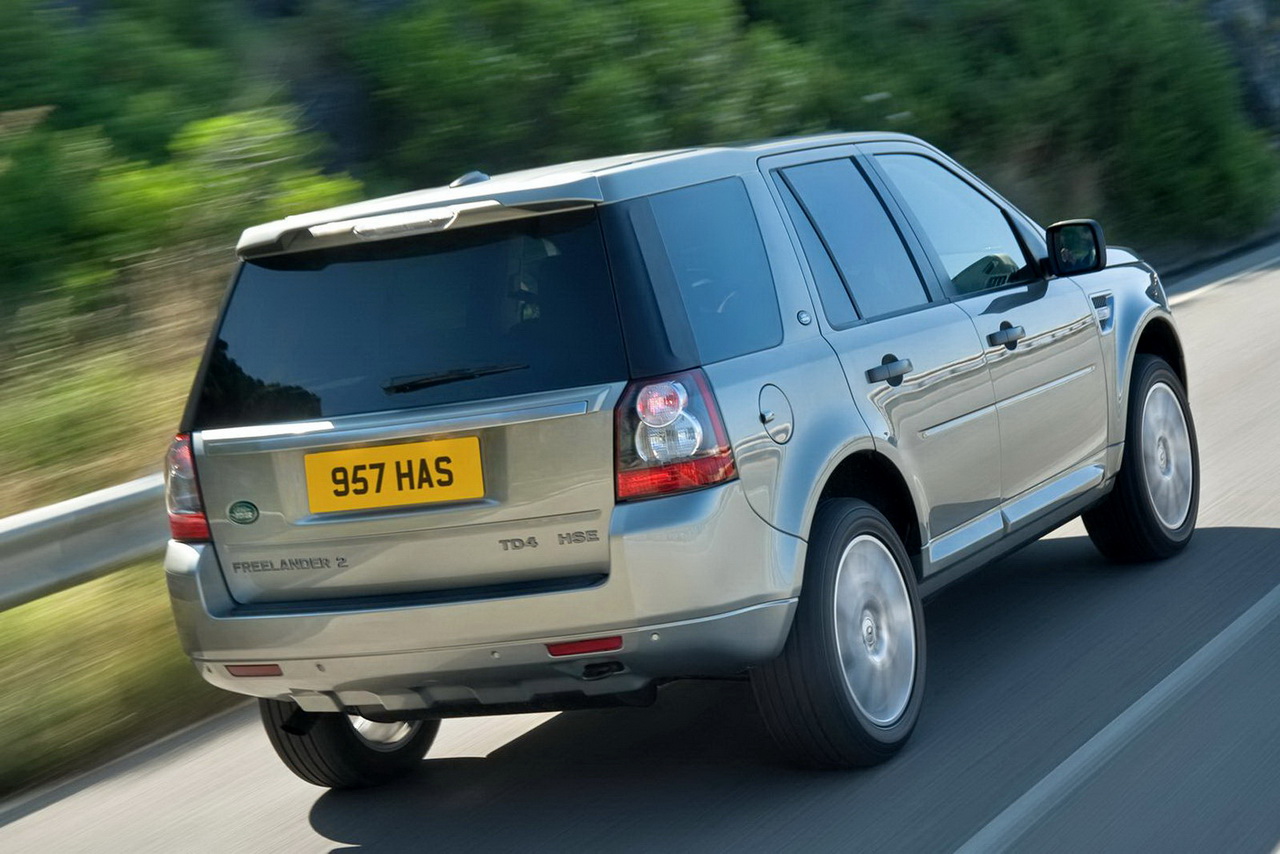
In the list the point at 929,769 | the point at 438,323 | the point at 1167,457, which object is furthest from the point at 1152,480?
the point at 438,323

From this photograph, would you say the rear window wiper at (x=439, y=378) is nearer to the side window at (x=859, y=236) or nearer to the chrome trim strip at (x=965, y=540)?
the side window at (x=859, y=236)

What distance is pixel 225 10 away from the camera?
12570 mm

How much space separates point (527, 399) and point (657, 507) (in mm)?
400

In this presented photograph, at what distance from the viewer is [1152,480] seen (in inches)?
257

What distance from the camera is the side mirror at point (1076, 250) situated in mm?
6023

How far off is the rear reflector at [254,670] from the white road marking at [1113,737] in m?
1.75

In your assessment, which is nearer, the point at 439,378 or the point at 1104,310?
the point at 439,378

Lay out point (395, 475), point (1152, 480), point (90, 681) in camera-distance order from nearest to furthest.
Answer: point (395, 475) → point (90, 681) → point (1152, 480)

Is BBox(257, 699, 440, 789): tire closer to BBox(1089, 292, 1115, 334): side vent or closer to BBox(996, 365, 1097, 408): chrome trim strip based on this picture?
BBox(996, 365, 1097, 408): chrome trim strip

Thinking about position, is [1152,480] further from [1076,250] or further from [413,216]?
[413,216]

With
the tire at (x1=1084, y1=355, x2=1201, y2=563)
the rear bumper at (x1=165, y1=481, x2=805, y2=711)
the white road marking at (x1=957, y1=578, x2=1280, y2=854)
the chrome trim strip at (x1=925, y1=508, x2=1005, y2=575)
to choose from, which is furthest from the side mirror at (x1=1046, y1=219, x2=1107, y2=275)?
the rear bumper at (x1=165, y1=481, x2=805, y2=711)

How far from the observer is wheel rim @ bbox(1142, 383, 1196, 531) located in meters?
6.55

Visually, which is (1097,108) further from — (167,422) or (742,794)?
(742,794)

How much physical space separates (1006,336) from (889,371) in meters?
0.86
